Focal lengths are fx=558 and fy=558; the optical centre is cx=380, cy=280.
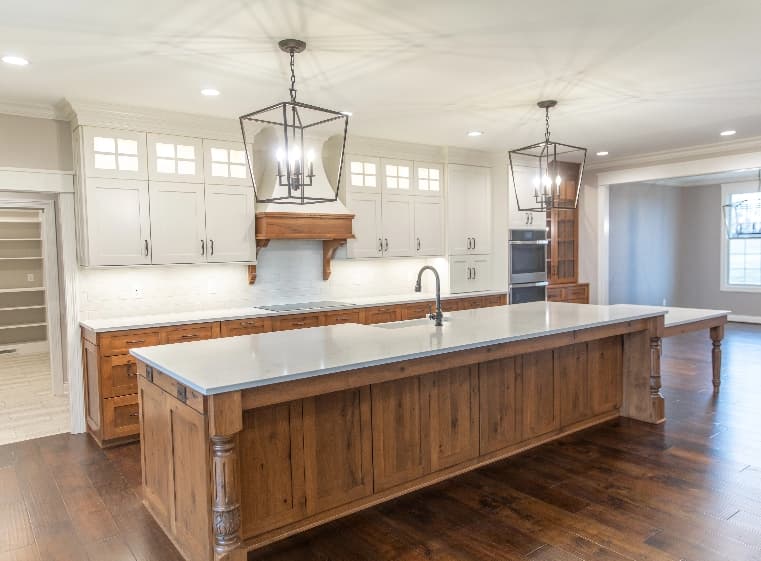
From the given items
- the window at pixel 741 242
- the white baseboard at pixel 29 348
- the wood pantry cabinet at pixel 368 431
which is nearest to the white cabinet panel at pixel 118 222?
the wood pantry cabinet at pixel 368 431

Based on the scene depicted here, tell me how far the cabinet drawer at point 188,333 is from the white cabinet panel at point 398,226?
2216 millimetres

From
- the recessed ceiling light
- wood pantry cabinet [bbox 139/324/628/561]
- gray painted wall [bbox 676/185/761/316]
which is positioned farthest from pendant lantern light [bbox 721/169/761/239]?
the recessed ceiling light

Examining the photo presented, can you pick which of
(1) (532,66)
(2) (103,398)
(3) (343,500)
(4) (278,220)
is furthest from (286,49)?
(2) (103,398)

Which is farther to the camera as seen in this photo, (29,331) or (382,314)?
(29,331)

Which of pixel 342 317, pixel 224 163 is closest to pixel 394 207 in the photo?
pixel 342 317

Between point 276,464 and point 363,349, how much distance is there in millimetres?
687

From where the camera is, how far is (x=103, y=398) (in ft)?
13.4

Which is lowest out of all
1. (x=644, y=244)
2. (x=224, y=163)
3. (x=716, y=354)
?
(x=716, y=354)

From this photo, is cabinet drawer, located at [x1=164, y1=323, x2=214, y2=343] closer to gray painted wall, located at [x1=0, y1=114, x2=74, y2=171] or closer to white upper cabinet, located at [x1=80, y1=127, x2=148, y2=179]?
white upper cabinet, located at [x1=80, y1=127, x2=148, y2=179]

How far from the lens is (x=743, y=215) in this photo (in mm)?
9344

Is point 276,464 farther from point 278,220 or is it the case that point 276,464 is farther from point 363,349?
point 278,220

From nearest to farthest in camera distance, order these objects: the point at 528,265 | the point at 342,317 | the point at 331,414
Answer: the point at 331,414 < the point at 342,317 < the point at 528,265

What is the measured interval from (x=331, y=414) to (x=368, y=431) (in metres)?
0.26

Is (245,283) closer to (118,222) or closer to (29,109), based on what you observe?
(118,222)
